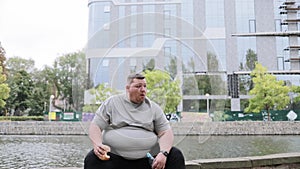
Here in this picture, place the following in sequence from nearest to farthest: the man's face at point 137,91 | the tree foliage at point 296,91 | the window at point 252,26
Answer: the man's face at point 137,91 < the tree foliage at point 296,91 < the window at point 252,26

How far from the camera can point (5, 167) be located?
12.8ft

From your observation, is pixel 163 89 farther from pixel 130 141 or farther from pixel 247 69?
pixel 247 69

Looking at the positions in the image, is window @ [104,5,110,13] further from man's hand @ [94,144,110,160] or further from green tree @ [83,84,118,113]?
man's hand @ [94,144,110,160]

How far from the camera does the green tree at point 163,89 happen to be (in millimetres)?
2604

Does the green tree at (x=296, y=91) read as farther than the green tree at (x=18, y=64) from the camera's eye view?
No

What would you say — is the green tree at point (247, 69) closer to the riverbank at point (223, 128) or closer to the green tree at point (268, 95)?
the green tree at point (268, 95)

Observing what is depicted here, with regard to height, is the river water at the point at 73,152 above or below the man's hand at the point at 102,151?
below

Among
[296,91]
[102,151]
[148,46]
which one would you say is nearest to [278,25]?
[296,91]

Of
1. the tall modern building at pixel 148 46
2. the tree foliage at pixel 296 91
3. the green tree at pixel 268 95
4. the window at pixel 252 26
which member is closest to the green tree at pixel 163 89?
the tall modern building at pixel 148 46

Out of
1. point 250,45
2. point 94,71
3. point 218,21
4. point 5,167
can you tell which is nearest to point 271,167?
point 94,71

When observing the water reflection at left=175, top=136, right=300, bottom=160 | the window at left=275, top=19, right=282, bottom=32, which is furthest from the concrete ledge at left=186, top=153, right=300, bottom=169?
the window at left=275, top=19, right=282, bottom=32

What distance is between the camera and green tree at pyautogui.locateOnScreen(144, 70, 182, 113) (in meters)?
2.60

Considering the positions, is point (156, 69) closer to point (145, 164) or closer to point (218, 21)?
point (145, 164)

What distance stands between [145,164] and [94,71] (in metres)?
1.15
